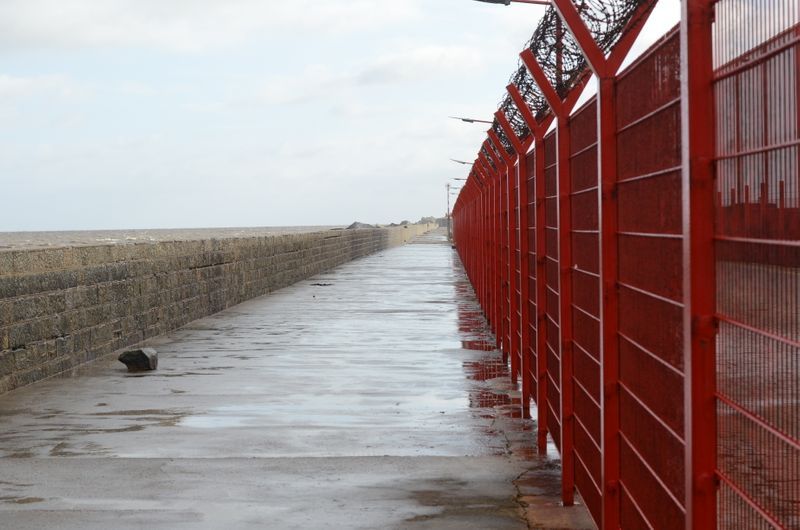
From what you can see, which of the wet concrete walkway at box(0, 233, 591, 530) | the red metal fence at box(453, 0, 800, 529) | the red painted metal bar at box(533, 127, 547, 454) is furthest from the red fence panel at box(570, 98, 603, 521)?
the red painted metal bar at box(533, 127, 547, 454)

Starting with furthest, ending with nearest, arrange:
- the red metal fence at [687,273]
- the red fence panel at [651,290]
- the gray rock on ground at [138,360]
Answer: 1. the gray rock on ground at [138,360]
2. the red fence panel at [651,290]
3. the red metal fence at [687,273]

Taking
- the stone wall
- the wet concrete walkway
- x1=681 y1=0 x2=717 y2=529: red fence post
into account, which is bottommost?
the wet concrete walkway

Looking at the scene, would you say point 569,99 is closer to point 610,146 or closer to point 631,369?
point 610,146

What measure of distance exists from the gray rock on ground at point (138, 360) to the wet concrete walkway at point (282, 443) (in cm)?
22

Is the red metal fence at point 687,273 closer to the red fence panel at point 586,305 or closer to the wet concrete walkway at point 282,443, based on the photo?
the red fence panel at point 586,305

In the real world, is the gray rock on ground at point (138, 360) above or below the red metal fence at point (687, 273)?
below

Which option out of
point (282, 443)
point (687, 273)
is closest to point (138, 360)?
point (282, 443)

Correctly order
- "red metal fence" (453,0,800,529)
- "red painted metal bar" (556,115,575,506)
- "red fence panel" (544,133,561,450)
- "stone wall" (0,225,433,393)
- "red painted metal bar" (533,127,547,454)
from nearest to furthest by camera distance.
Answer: "red metal fence" (453,0,800,529) → "red painted metal bar" (556,115,575,506) → "red fence panel" (544,133,561,450) → "red painted metal bar" (533,127,547,454) → "stone wall" (0,225,433,393)

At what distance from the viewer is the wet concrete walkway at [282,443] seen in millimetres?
5746

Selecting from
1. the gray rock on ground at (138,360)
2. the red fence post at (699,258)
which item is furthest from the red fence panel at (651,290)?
the gray rock on ground at (138,360)

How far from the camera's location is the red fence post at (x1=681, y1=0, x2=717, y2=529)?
282 centimetres

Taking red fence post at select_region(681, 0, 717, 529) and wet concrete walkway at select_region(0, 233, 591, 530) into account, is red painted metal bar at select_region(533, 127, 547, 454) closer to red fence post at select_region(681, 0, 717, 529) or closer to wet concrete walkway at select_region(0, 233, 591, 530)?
wet concrete walkway at select_region(0, 233, 591, 530)

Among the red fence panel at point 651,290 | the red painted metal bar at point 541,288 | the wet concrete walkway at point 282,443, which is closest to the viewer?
the red fence panel at point 651,290

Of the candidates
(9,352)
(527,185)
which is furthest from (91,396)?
(527,185)
